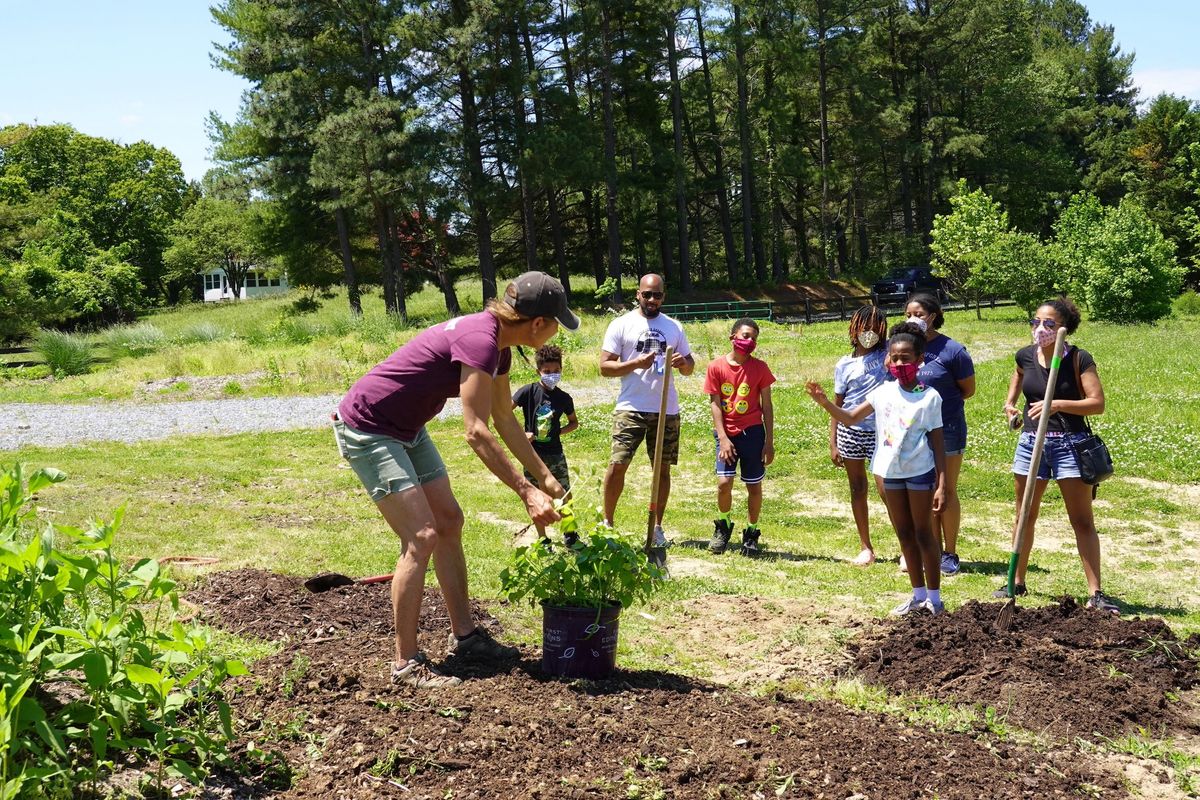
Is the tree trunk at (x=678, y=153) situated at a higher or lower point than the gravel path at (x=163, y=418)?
higher

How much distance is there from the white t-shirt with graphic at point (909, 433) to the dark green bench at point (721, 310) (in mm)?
31090

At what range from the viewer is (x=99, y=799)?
3.32 metres

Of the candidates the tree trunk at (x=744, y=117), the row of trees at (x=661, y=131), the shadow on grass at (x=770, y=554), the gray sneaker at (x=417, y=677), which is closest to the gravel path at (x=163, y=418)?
the shadow on grass at (x=770, y=554)

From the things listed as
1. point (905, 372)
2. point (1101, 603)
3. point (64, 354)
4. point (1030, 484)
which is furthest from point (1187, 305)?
point (905, 372)

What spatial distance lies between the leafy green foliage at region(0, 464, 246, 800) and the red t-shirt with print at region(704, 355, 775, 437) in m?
5.28

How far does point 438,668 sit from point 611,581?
2.96 feet

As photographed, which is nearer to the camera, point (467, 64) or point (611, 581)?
point (611, 581)

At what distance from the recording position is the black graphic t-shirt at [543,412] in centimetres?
812

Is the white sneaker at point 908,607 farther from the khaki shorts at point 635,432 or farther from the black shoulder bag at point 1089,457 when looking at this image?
the khaki shorts at point 635,432

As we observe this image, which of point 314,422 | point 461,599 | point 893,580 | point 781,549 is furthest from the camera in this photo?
point 314,422

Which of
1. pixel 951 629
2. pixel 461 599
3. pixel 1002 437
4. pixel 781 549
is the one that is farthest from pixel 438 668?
pixel 1002 437

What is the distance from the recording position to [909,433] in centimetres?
605

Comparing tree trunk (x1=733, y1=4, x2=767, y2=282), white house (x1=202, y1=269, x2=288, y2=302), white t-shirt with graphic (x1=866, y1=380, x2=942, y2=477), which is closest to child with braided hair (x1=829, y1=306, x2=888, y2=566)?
white t-shirt with graphic (x1=866, y1=380, x2=942, y2=477)

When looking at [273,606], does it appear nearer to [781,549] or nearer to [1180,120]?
[781,549]
